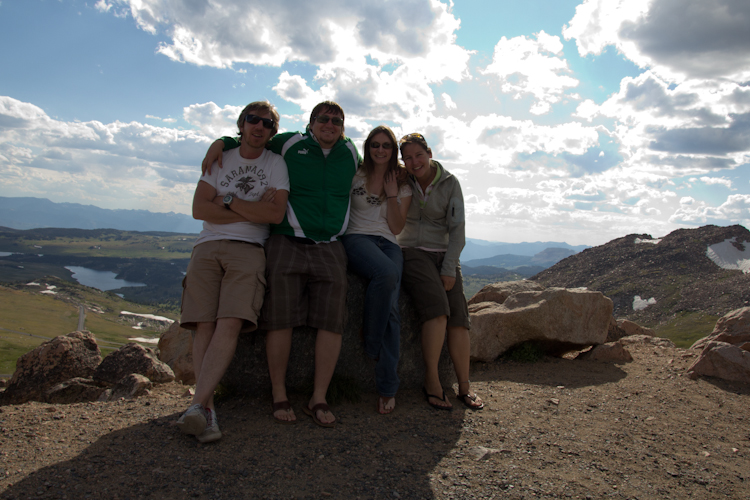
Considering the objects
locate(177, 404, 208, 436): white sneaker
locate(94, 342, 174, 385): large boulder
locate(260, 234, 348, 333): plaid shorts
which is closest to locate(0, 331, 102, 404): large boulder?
locate(94, 342, 174, 385): large boulder

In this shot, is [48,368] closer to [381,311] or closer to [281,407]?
[281,407]

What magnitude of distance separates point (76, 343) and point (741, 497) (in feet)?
44.2

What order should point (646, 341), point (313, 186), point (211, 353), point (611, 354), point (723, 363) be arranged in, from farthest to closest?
point (646, 341), point (611, 354), point (723, 363), point (313, 186), point (211, 353)

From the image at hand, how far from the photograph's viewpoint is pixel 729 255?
67.1m

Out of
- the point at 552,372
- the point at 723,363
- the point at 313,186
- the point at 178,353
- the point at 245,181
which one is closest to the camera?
the point at 245,181

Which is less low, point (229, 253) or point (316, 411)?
point (229, 253)

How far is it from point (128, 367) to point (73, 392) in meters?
1.22

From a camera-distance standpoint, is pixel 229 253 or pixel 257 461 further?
pixel 229 253

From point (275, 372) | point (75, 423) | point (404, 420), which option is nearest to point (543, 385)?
point (404, 420)

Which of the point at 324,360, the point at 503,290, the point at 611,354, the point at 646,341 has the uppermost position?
the point at 503,290

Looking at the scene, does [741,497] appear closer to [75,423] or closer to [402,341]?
[402,341]

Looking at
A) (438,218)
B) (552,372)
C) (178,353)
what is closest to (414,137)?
(438,218)

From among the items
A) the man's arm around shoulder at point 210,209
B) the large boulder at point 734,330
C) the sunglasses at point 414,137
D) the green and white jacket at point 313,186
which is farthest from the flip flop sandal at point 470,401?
the large boulder at point 734,330

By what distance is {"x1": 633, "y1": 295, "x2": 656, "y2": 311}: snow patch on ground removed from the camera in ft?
192
